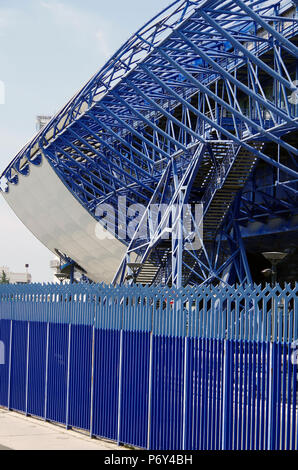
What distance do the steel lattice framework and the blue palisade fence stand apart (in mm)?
13295

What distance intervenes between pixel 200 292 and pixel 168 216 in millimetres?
28959

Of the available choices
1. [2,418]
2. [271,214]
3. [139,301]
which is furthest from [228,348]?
[271,214]

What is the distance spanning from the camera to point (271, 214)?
45.4m

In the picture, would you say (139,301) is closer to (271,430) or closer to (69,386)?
(69,386)

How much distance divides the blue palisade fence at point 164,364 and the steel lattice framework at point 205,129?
1329 centimetres

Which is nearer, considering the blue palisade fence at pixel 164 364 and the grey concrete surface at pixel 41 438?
the blue palisade fence at pixel 164 364

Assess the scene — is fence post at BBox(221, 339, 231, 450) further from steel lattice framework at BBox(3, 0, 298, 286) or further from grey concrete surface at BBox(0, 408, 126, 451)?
steel lattice framework at BBox(3, 0, 298, 286)

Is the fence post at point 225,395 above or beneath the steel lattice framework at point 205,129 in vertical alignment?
beneath

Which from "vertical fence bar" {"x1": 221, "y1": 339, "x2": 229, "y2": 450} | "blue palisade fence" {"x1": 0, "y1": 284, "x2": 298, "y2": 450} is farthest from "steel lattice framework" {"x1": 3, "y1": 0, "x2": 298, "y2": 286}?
"vertical fence bar" {"x1": 221, "y1": 339, "x2": 229, "y2": 450}

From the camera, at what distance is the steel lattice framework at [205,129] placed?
105 feet

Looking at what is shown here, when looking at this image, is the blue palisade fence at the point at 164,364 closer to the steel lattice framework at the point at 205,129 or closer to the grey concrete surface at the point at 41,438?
the grey concrete surface at the point at 41,438

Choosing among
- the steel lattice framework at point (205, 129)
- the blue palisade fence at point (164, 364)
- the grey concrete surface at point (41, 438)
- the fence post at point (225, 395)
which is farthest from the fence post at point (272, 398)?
the steel lattice framework at point (205, 129)

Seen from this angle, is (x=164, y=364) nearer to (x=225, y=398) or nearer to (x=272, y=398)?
(x=225, y=398)

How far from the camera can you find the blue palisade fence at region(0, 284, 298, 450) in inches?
481
